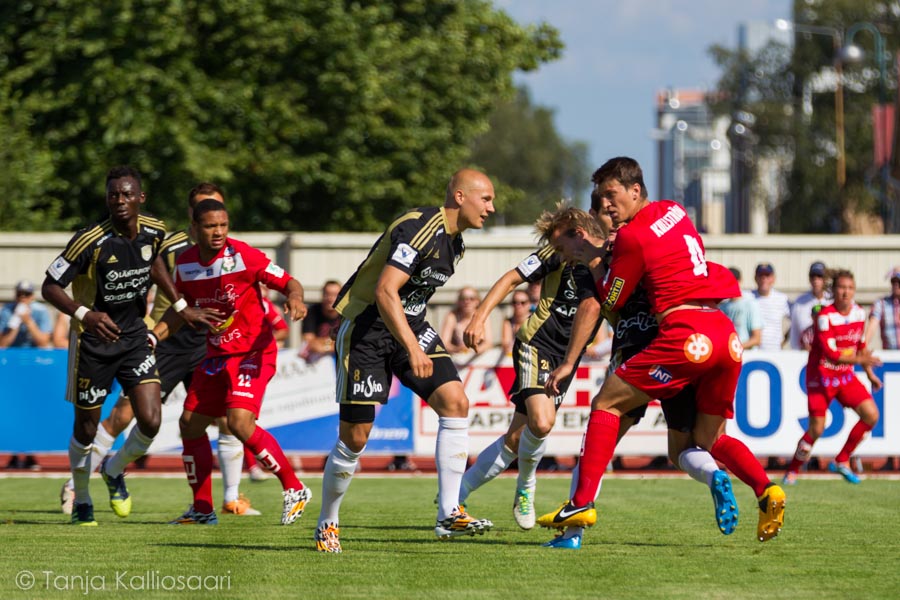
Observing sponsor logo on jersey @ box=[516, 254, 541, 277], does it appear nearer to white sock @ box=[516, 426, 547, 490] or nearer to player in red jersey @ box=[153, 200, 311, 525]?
white sock @ box=[516, 426, 547, 490]

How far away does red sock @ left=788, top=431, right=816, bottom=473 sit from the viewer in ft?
47.4

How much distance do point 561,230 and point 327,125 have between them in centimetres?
2515

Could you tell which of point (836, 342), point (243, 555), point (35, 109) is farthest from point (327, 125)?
point (243, 555)

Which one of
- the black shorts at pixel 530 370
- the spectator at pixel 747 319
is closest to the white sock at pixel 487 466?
the black shorts at pixel 530 370

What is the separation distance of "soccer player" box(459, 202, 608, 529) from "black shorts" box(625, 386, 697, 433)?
3.49 ft

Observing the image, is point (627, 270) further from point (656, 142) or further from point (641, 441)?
point (656, 142)

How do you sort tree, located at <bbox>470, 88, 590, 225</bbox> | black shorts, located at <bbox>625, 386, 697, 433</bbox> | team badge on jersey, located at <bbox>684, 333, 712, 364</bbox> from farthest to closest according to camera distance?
tree, located at <bbox>470, 88, 590, 225</bbox>
black shorts, located at <bbox>625, 386, 697, 433</bbox>
team badge on jersey, located at <bbox>684, 333, 712, 364</bbox>

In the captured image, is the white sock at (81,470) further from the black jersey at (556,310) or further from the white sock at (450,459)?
the black jersey at (556,310)

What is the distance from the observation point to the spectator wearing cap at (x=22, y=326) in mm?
18156

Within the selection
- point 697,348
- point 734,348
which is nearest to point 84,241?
point 697,348

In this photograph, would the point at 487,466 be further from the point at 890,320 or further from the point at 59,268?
the point at 890,320

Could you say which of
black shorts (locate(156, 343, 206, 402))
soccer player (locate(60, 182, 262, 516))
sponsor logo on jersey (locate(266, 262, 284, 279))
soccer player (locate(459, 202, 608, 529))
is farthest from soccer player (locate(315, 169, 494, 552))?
black shorts (locate(156, 343, 206, 402))

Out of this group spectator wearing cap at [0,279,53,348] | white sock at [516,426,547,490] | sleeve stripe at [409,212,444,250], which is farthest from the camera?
spectator wearing cap at [0,279,53,348]

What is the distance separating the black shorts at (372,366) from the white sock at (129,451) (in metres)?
2.47
